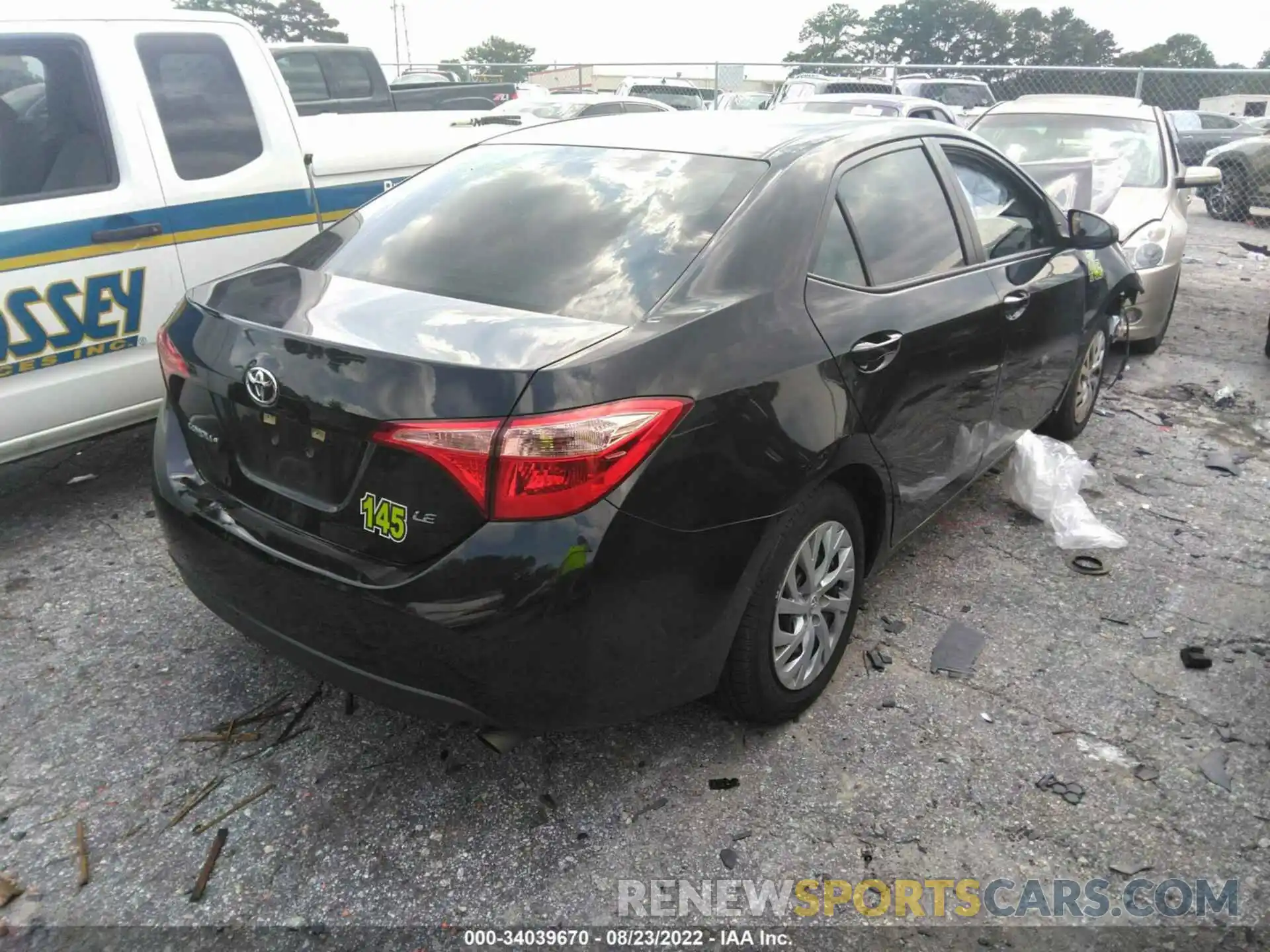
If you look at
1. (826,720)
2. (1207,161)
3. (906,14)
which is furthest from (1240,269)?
(906,14)

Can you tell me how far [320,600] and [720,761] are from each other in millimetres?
1203

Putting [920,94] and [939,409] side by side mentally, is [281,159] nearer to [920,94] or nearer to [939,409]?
[939,409]

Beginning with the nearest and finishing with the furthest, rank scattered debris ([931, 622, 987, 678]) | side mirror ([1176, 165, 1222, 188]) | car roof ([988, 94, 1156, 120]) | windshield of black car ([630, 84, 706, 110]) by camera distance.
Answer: scattered debris ([931, 622, 987, 678]), side mirror ([1176, 165, 1222, 188]), car roof ([988, 94, 1156, 120]), windshield of black car ([630, 84, 706, 110])

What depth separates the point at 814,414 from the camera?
245 centimetres

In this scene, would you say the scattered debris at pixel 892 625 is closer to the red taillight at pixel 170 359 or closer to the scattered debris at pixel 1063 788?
the scattered debris at pixel 1063 788

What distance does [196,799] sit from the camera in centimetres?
245

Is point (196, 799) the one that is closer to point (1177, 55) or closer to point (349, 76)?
point (349, 76)

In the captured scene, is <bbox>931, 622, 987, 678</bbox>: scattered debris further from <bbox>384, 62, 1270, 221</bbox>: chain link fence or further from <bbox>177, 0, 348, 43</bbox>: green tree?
<bbox>177, 0, 348, 43</bbox>: green tree

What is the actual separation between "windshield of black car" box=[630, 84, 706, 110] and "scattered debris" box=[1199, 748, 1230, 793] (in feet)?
57.4

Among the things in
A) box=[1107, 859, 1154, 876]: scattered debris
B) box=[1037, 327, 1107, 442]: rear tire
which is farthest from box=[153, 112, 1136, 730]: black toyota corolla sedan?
box=[1037, 327, 1107, 442]: rear tire

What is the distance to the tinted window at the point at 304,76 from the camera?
9453mm

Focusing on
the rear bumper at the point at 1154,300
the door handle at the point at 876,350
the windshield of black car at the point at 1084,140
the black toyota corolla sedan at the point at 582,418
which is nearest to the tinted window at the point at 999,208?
the black toyota corolla sedan at the point at 582,418

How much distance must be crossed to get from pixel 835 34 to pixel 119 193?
7892 cm

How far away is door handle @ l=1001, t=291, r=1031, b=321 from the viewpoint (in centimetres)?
345
